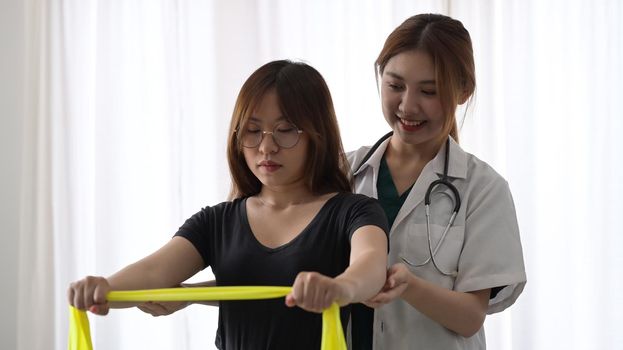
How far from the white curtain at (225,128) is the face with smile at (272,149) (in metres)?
2.01

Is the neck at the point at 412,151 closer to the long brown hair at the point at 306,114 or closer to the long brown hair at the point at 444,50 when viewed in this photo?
the long brown hair at the point at 444,50

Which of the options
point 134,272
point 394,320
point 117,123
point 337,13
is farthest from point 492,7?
point 134,272

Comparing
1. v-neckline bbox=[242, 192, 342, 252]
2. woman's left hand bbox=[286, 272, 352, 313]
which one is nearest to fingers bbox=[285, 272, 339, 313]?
woman's left hand bbox=[286, 272, 352, 313]

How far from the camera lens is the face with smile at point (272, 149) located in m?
1.74

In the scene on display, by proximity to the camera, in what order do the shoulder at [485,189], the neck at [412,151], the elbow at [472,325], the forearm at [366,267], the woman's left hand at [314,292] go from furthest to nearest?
the neck at [412,151]
the shoulder at [485,189]
the elbow at [472,325]
the forearm at [366,267]
the woman's left hand at [314,292]

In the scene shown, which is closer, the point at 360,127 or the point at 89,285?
the point at 89,285

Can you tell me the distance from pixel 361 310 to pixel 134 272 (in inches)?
22.2

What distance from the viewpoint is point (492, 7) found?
13.6 ft

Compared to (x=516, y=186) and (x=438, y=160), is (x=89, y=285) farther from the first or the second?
(x=516, y=186)

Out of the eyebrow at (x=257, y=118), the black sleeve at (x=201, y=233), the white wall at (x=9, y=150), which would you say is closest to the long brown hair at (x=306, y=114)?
the eyebrow at (x=257, y=118)

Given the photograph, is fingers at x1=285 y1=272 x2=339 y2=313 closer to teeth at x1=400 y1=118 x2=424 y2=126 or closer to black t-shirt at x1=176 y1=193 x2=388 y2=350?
black t-shirt at x1=176 y1=193 x2=388 y2=350

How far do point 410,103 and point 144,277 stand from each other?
724mm

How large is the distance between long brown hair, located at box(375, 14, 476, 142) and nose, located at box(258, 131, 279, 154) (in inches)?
17.9

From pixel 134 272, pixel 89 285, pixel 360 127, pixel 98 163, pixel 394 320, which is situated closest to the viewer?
pixel 89 285
